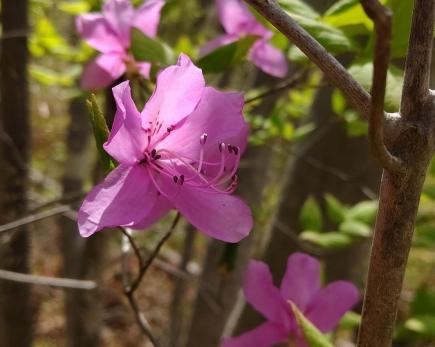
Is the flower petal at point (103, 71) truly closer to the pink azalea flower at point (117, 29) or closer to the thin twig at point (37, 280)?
the pink azalea flower at point (117, 29)

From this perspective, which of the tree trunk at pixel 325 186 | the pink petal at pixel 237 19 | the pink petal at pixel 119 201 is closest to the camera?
the pink petal at pixel 119 201

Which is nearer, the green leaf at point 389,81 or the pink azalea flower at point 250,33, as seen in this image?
the green leaf at point 389,81

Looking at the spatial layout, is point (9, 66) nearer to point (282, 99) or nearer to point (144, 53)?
point (144, 53)

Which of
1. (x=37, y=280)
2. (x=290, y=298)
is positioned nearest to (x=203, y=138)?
(x=290, y=298)

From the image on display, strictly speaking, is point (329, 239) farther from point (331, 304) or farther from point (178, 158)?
point (178, 158)

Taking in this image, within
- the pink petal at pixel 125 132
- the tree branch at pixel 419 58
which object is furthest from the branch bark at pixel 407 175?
the pink petal at pixel 125 132

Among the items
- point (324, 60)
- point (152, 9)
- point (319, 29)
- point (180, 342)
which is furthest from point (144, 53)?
point (180, 342)
